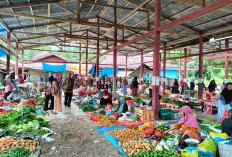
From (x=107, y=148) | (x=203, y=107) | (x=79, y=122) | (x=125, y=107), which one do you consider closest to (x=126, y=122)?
(x=125, y=107)

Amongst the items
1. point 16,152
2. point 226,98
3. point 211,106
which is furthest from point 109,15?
point 16,152

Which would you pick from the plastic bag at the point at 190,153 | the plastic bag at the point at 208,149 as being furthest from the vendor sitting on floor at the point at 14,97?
the plastic bag at the point at 208,149

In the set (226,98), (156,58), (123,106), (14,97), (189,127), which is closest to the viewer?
(189,127)

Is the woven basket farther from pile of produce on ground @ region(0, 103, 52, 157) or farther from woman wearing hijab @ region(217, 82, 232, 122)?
pile of produce on ground @ region(0, 103, 52, 157)

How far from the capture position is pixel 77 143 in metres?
4.00

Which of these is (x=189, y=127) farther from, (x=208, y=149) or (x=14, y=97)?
(x=14, y=97)

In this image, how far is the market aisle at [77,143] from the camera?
3.50 meters

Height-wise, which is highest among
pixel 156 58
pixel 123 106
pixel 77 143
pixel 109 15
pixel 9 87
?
pixel 109 15

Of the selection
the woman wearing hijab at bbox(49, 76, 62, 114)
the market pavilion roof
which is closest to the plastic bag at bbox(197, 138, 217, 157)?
the market pavilion roof

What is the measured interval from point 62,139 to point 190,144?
2.94 metres

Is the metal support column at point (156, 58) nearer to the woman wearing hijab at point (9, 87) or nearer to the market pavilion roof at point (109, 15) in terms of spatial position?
the market pavilion roof at point (109, 15)

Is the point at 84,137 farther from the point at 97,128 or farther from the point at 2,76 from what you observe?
the point at 2,76

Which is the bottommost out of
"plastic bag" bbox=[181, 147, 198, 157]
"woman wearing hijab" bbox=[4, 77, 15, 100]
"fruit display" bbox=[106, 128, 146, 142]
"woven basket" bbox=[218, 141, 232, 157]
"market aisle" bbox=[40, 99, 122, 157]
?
"market aisle" bbox=[40, 99, 122, 157]

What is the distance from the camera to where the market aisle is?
3502 millimetres
